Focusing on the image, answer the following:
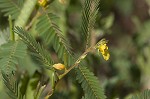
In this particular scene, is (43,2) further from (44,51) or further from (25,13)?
(44,51)

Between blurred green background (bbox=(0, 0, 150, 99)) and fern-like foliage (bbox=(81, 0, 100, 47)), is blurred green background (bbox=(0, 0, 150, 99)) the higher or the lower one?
the lower one

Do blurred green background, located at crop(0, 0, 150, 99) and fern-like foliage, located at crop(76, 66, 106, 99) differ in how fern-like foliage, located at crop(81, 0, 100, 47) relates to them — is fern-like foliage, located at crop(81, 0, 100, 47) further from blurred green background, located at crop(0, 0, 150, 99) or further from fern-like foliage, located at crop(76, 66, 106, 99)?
blurred green background, located at crop(0, 0, 150, 99)

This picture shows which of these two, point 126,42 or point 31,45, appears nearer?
point 31,45

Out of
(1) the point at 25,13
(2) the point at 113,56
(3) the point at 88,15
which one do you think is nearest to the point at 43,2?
(1) the point at 25,13

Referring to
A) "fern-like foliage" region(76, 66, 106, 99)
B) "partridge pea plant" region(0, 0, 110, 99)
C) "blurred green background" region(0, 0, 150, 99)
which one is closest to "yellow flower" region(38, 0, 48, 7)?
"partridge pea plant" region(0, 0, 110, 99)

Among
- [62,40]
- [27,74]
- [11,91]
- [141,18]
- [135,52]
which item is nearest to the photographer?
[11,91]

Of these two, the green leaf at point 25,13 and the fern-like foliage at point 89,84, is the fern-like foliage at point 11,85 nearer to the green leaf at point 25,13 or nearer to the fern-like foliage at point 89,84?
the fern-like foliage at point 89,84

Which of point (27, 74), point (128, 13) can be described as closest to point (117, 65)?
point (128, 13)

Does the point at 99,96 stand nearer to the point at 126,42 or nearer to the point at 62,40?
the point at 62,40
